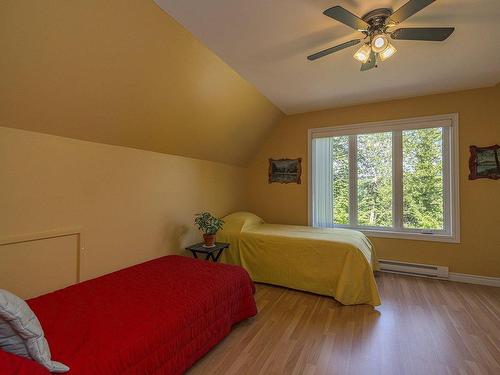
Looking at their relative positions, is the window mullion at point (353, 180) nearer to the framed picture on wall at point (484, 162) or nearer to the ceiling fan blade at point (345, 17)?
the framed picture on wall at point (484, 162)

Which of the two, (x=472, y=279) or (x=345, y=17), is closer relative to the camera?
(x=345, y=17)

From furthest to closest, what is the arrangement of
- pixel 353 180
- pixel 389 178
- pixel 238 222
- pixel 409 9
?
1. pixel 353 180
2. pixel 389 178
3. pixel 238 222
4. pixel 409 9

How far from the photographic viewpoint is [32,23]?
137 centimetres

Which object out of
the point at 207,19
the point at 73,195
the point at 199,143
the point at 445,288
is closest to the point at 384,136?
the point at 445,288

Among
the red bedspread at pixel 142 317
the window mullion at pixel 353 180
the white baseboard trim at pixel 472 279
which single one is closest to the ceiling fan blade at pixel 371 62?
the window mullion at pixel 353 180

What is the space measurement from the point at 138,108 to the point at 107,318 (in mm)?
1672

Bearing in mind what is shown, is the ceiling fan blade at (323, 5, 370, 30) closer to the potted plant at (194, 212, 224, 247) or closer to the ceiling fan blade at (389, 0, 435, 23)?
the ceiling fan blade at (389, 0, 435, 23)

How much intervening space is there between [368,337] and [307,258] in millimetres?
997

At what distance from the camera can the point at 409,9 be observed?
57.3 inches

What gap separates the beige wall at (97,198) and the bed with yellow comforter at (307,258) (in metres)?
0.67

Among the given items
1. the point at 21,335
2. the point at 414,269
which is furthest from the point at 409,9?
the point at 414,269

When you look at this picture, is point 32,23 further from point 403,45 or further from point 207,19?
point 403,45

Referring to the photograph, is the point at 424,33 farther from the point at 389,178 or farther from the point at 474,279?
the point at 474,279

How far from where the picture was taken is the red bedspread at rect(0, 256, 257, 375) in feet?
3.94
